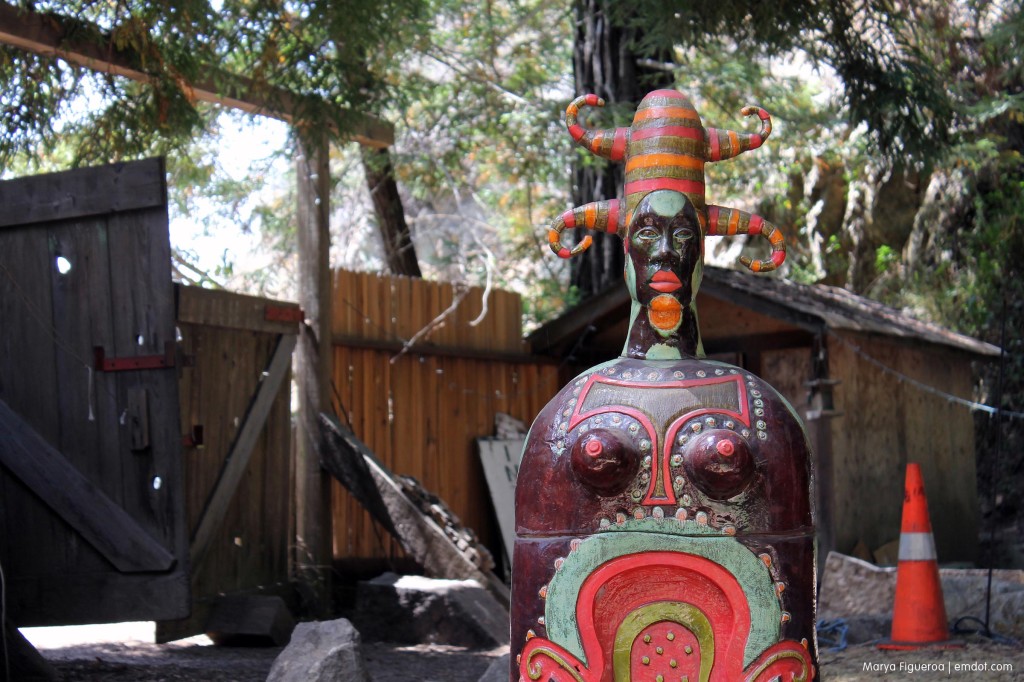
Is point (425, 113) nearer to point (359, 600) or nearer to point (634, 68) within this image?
point (634, 68)

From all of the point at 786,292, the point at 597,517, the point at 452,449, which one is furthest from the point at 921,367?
the point at 597,517

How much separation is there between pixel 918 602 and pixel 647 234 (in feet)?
10.5

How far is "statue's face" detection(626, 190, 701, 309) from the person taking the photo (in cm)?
357

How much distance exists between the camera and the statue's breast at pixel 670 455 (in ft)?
10.6

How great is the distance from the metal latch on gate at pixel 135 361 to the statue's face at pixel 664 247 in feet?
8.56

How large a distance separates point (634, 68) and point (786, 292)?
2561 millimetres

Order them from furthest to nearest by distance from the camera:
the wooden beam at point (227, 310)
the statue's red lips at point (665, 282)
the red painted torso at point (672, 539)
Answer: the wooden beam at point (227, 310) → the statue's red lips at point (665, 282) → the red painted torso at point (672, 539)

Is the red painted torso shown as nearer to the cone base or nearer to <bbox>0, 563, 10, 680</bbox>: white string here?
<bbox>0, 563, 10, 680</bbox>: white string

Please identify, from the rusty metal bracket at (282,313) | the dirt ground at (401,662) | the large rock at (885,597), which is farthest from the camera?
the rusty metal bracket at (282,313)

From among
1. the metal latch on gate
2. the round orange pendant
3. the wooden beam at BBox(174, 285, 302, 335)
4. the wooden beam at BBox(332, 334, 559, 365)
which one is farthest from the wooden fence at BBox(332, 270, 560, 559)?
the round orange pendant

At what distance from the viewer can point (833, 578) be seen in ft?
22.8

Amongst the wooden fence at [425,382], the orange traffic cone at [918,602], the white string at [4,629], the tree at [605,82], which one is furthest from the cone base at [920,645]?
the tree at [605,82]

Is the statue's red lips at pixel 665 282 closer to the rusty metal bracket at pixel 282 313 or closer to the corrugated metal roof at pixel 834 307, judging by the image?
the rusty metal bracket at pixel 282 313

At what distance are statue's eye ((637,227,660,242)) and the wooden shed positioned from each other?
5.11 metres
